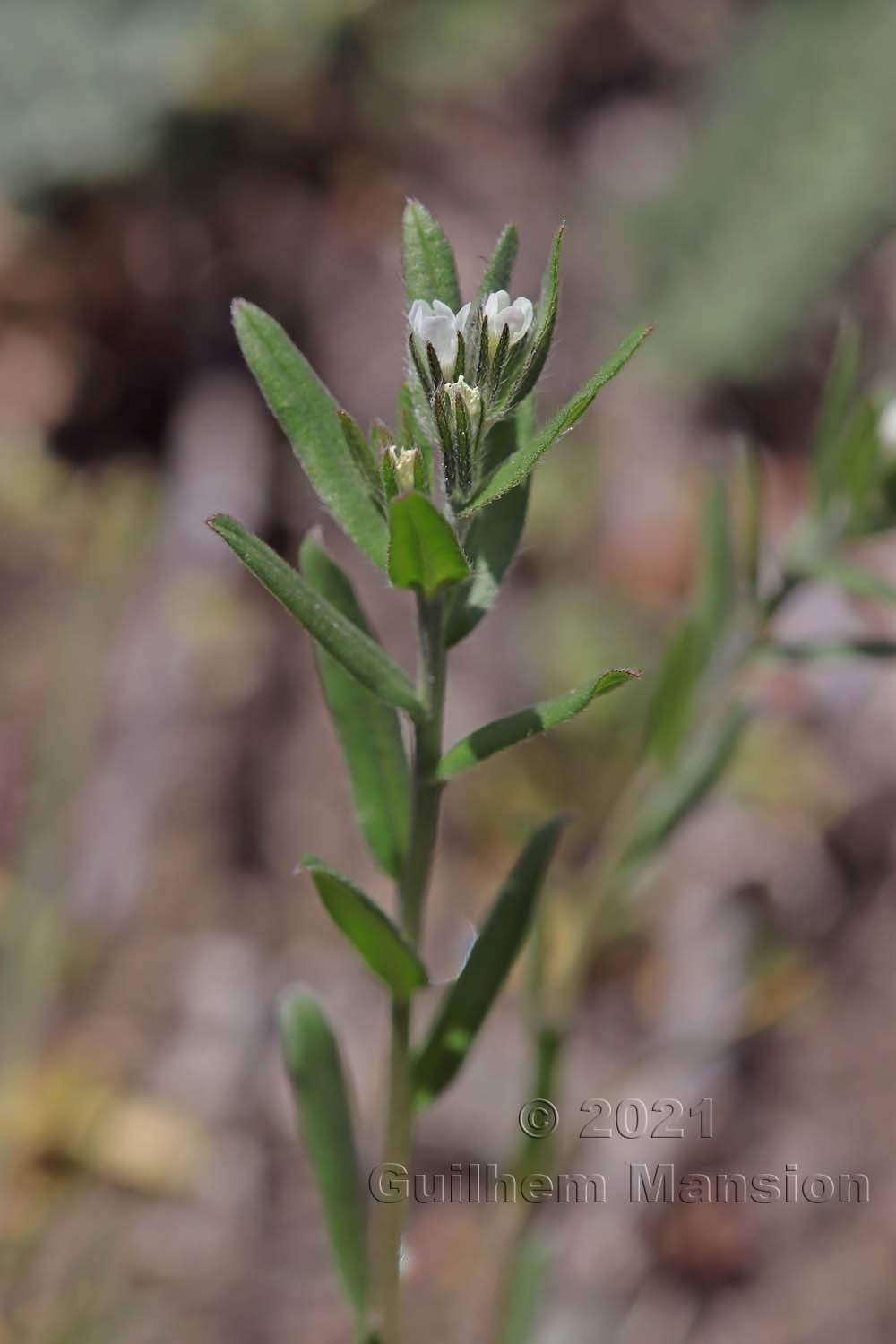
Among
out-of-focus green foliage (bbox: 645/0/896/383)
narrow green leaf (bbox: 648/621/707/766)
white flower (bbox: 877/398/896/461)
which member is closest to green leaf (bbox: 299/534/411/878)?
narrow green leaf (bbox: 648/621/707/766)

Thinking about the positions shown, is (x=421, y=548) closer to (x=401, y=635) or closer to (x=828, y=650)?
(x=828, y=650)

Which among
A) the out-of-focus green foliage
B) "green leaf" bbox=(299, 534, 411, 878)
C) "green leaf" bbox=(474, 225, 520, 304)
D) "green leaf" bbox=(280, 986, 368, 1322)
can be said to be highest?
the out-of-focus green foliage

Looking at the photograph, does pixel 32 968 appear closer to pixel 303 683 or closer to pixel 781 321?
pixel 303 683

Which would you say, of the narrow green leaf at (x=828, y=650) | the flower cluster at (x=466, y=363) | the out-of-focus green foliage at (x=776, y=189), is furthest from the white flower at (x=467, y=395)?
the out-of-focus green foliage at (x=776, y=189)

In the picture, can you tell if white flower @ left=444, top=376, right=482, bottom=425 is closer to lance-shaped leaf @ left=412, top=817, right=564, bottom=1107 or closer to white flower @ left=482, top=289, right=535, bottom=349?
white flower @ left=482, top=289, right=535, bottom=349

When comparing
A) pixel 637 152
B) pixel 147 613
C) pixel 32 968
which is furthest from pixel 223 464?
pixel 637 152

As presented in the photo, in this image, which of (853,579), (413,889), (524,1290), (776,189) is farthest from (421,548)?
(776,189)
